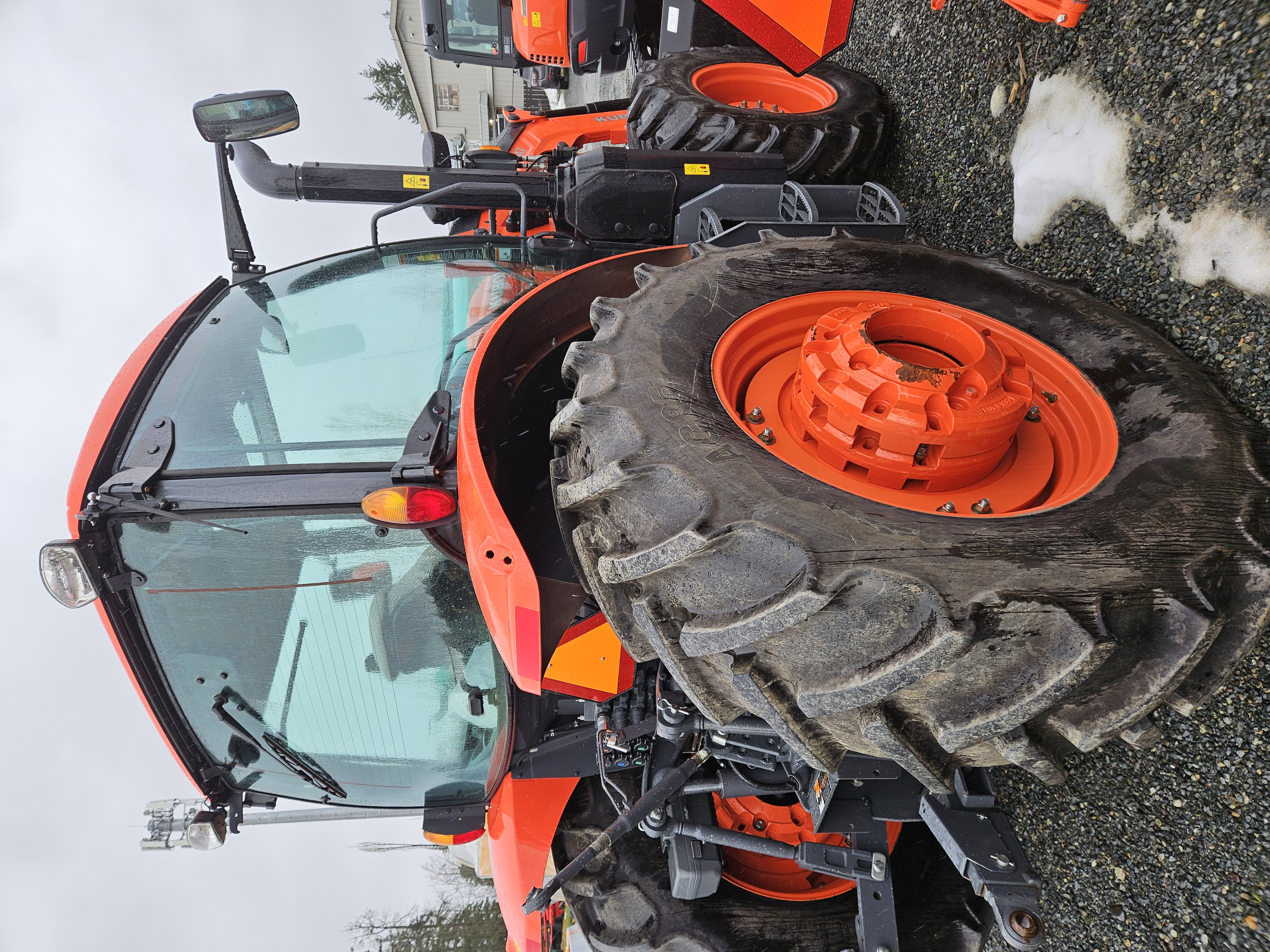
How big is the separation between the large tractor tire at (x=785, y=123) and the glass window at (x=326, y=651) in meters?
2.10

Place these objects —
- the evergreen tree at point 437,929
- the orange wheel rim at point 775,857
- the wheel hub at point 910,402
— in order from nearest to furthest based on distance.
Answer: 1. the wheel hub at point 910,402
2. the orange wheel rim at point 775,857
3. the evergreen tree at point 437,929

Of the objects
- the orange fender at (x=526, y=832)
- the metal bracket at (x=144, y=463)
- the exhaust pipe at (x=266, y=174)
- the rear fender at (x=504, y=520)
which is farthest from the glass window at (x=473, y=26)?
the orange fender at (x=526, y=832)

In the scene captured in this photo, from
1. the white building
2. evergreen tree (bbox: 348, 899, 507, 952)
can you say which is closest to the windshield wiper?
evergreen tree (bbox: 348, 899, 507, 952)

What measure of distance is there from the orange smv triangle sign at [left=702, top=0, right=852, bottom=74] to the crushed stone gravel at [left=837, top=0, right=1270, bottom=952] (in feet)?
2.14

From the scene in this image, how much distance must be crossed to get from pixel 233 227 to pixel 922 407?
7.03 ft

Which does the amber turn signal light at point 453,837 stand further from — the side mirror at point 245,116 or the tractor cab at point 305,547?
the side mirror at point 245,116

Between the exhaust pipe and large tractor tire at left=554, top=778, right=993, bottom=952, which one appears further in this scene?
the exhaust pipe

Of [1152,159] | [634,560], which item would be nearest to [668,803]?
[634,560]

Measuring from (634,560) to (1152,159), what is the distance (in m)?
1.59

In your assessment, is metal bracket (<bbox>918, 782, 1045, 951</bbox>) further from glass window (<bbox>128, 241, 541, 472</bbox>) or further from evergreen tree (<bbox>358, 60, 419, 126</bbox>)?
evergreen tree (<bbox>358, 60, 419, 126</bbox>)

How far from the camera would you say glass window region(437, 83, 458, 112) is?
483 inches

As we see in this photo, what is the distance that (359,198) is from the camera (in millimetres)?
2818

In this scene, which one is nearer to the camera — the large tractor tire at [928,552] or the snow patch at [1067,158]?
the large tractor tire at [928,552]

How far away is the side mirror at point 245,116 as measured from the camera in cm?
225
